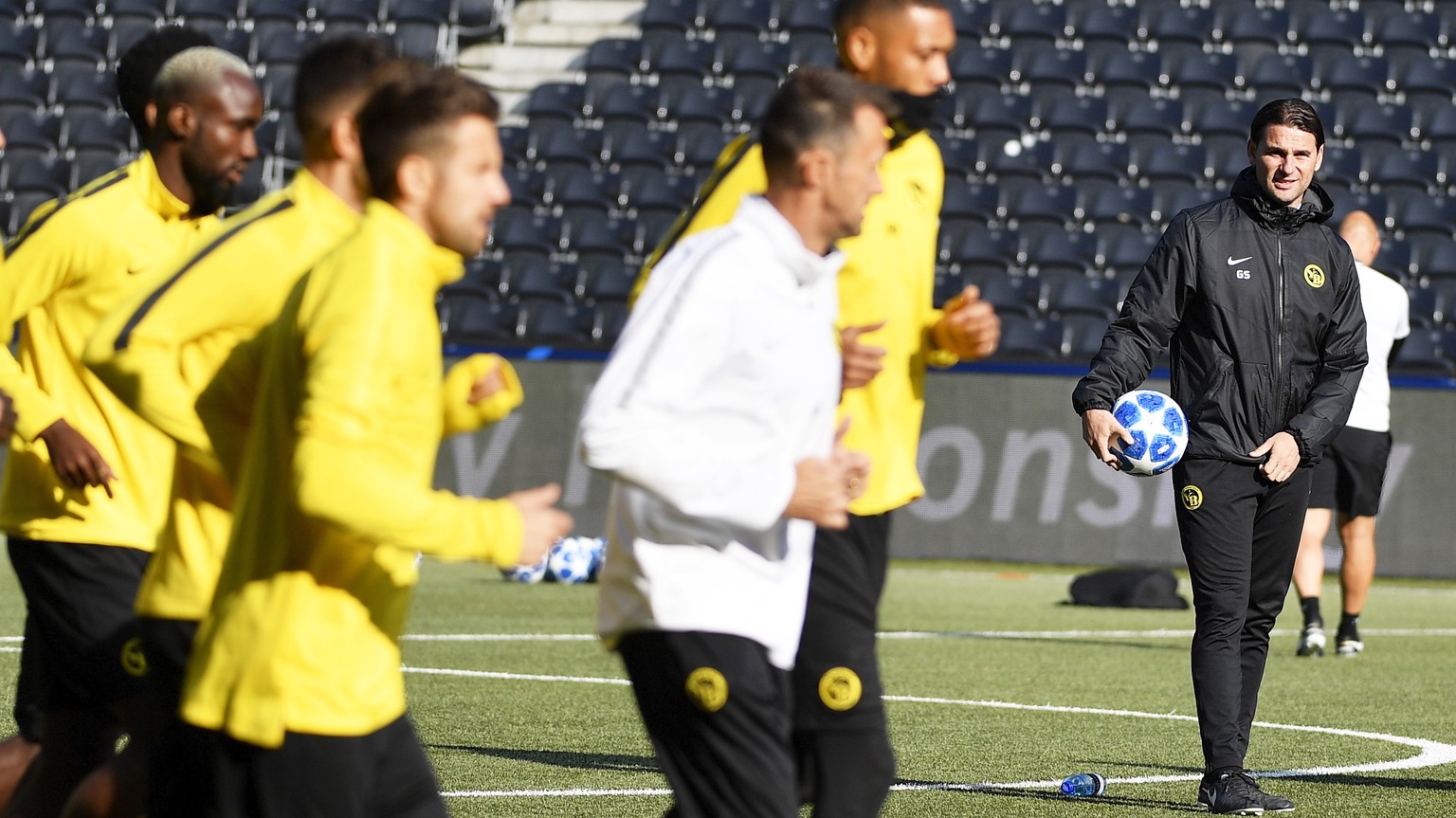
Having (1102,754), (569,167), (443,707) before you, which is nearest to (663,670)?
(1102,754)

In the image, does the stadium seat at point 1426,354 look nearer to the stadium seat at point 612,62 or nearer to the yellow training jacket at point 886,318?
the stadium seat at point 612,62

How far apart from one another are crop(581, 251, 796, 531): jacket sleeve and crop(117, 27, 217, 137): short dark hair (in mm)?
1863

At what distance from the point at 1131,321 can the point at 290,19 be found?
55.4ft

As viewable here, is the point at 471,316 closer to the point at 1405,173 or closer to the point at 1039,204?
the point at 1039,204

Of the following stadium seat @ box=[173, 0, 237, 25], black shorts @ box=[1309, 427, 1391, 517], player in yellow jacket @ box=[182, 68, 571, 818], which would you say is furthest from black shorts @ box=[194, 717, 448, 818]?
stadium seat @ box=[173, 0, 237, 25]

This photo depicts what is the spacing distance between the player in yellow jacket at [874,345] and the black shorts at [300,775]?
4.09ft

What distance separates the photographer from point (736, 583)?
11.9 feet

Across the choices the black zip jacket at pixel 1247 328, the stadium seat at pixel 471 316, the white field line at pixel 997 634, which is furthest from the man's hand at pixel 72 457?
the stadium seat at pixel 471 316

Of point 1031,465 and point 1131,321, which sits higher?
point 1131,321

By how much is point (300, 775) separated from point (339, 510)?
1.46 ft

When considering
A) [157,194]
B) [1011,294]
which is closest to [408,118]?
[157,194]

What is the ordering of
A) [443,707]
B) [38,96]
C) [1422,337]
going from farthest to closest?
[38,96] < [1422,337] < [443,707]

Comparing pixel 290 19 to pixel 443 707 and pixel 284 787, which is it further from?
pixel 284 787

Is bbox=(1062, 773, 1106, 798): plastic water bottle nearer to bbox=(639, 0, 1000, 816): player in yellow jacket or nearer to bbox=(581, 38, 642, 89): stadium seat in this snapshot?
bbox=(639, 0, 1000, 816): player in yellow jacket
